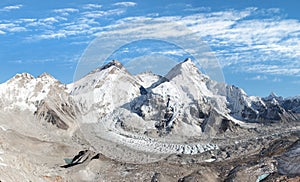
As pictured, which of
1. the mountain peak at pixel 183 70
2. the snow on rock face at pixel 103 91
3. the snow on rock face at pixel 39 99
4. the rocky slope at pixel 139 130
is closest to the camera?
the rocky slope at pixel 139 130

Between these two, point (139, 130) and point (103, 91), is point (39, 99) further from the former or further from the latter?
point (103, 91)

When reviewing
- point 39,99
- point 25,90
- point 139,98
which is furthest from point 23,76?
point 139,98

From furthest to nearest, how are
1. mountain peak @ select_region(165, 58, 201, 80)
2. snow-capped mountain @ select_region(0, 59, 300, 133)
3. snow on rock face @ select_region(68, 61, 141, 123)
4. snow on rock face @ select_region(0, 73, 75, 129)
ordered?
1. mountain peak @ select_region(165, 58, 201, 80)
2. snow on rock face @ select_region(68, 61, 141, 123)
3. snow-capped mountain @ select_region(0, 59, 300, 133)
4. snow on rock face @ select_region(0, 73, 75, 129)

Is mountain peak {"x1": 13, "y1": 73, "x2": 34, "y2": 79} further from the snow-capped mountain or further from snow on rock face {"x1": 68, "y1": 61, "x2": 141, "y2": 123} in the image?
snow on rock face {"x1": 68, "y1": 61, "x2": 141, "y2": 123}

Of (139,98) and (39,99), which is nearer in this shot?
(39,99)

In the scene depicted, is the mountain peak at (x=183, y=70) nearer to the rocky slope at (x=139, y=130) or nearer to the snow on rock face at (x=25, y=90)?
the rocky slope at (x=139, y=130)

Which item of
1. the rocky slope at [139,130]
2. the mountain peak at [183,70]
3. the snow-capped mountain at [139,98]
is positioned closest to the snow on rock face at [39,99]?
the snow-capped mountain at [139,98]

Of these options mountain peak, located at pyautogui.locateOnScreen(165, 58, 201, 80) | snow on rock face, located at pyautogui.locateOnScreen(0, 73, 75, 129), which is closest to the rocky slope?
snow on rock face, located at pyautogui.locateOnScreen(0, 73, 75, 129)

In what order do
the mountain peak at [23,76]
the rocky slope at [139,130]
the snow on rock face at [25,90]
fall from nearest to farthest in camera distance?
1. the rocky slope at [139,130]
2. the snow on rock face at [25,90]
3. the mountain peak at [23,76]

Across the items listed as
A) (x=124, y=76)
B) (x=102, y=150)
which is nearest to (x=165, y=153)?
(x=102, y=150)

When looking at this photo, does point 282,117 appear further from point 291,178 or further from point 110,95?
point 291,178

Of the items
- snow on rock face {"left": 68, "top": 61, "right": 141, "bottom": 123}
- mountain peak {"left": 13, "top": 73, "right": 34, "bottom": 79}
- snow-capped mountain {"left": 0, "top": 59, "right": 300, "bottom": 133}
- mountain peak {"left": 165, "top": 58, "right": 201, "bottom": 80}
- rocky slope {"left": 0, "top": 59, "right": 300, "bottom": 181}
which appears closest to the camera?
rocky slope {"left": 0, "top": 59, "right": 300, "bottom": 181}
